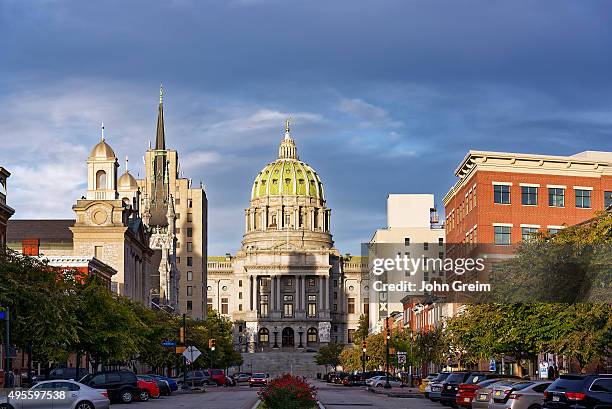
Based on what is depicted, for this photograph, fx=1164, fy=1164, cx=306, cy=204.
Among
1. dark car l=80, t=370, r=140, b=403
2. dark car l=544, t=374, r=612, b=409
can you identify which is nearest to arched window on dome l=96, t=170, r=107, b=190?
dark car l=80, t=370, r=140, b=403

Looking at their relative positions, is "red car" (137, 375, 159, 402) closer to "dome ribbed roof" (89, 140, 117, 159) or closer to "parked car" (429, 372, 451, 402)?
"parked car" (429, 372, 451, 402)

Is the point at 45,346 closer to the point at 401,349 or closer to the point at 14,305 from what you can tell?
the point at 14,305

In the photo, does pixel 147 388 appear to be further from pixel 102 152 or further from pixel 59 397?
pixel 102 152

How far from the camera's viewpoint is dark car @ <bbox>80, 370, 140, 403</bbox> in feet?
189

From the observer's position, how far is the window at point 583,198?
9081cm

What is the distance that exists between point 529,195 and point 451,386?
4012 centimetres

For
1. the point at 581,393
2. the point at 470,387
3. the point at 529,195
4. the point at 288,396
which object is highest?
the point at 529,195

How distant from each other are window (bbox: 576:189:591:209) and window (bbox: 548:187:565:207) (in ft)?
3.77

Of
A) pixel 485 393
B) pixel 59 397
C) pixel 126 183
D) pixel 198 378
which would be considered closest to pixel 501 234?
pixel 198 378

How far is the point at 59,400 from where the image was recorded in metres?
39.8

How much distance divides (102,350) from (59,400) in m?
27.9

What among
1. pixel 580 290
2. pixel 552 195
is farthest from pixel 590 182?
pixel 580 290

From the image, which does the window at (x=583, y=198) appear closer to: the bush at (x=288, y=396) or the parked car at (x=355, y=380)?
the parked car at (x=355, y=380)

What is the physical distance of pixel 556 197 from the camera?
3585 inches
